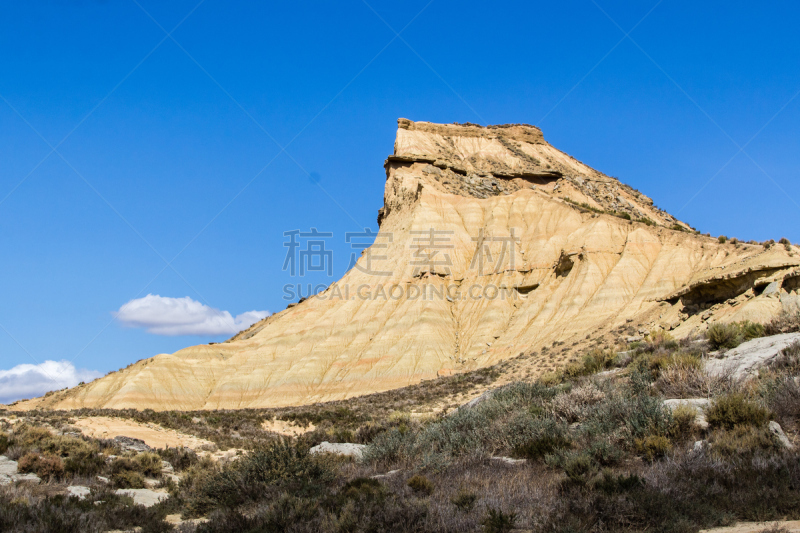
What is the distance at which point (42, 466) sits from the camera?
38.7 ft

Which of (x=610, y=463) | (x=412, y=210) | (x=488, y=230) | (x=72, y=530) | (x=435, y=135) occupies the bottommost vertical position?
(x=72, y=530)

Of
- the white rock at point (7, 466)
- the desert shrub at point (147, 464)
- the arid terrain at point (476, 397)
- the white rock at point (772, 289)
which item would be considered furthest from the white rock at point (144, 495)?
the white rock at point (772, 289)

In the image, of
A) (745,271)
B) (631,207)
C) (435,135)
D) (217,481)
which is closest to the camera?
(217,481)

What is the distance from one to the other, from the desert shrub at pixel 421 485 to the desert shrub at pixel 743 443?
12.9ft

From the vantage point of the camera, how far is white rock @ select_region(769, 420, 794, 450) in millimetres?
7539

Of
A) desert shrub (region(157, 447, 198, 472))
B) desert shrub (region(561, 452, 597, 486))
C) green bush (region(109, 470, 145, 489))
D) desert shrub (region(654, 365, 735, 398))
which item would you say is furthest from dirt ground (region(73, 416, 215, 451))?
desert shrub (region(654, 365, 735, 398))

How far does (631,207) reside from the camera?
194ft

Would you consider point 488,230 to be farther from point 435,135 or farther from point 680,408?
point 680,408

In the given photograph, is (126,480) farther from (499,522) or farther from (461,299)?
(461,299)

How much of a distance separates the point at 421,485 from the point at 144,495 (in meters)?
6.56

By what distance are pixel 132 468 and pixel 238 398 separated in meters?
29.2

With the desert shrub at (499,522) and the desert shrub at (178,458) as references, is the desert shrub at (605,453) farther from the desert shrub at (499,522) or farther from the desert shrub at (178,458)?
the desert shrub at (178,458)

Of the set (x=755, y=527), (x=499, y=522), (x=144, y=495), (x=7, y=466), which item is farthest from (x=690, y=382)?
(x=7, y=466)

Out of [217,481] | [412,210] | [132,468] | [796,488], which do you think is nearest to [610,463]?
[796,488]
